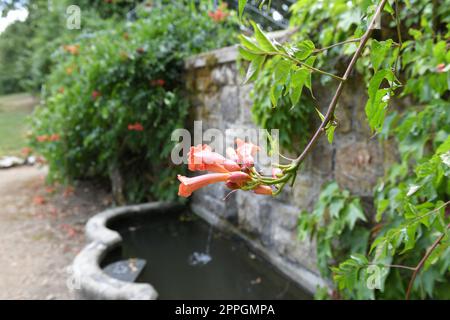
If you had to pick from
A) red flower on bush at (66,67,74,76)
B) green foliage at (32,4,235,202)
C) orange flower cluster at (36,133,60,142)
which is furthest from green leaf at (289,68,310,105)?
red flower on bush at (66,67,74,76)

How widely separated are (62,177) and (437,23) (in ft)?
12.8

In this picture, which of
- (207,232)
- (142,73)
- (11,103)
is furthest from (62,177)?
(11,103)

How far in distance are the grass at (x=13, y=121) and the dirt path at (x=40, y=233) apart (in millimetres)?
1340

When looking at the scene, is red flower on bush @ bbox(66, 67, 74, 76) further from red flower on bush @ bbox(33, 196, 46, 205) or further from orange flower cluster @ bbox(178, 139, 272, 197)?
orange flower cluster @ bbox(178, 139, 272, 197)

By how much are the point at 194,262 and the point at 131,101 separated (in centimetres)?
157

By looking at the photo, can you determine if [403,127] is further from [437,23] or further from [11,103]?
[11,103]

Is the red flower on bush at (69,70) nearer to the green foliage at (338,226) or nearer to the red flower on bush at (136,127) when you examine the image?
the red flower on bush at (136,127)

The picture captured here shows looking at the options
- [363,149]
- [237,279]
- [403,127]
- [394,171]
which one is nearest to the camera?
[403,127]

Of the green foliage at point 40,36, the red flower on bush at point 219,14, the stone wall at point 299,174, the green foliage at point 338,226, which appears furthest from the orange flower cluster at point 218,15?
the green foliage at point 338,226

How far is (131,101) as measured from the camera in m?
3.45

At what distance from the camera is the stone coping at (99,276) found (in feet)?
6.32

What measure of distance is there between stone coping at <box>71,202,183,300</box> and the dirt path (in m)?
0.20

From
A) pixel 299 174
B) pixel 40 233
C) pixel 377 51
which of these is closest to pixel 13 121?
pixel 40 233

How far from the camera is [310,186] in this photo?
92.6 inches
